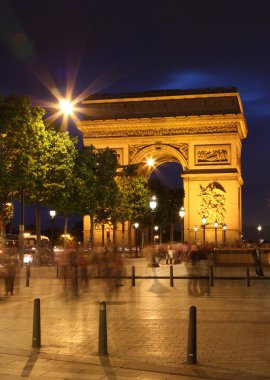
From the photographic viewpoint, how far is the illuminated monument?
225 ft

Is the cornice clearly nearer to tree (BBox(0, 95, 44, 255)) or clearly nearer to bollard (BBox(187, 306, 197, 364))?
tree (BBox(0, 95, 44, 255))

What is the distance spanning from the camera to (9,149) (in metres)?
36.8

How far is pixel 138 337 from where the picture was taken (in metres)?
13.0

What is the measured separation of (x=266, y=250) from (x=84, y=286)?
2530 cm

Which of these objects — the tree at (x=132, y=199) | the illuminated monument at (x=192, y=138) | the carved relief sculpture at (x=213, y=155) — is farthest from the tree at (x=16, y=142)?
the carved relief sculpture at (x=213, y=155)

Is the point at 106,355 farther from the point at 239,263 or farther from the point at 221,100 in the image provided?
the point at 221,100

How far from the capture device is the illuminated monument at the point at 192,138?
68.7m

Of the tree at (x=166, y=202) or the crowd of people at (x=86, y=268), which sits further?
the tree at (x=166, y=202)

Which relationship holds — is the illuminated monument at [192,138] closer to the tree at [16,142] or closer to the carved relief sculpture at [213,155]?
the carved relief sculpture at [213,155]

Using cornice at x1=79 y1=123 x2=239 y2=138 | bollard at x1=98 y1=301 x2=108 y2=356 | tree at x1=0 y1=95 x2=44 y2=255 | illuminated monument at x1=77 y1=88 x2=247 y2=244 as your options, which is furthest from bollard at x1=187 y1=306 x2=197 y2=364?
cornice at x1=79 y1=123 x2=239 y2=138

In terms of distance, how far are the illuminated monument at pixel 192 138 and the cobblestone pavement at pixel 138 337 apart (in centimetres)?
4664

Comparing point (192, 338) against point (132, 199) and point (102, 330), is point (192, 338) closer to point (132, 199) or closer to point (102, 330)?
point (102, 330)

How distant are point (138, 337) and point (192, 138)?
57420mm

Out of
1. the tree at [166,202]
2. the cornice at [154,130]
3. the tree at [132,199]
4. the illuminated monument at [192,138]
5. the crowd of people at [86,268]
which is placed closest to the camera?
the crowd of people at [86,268]
